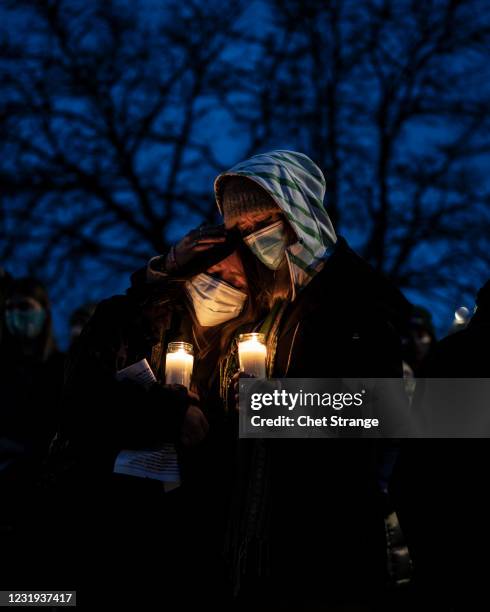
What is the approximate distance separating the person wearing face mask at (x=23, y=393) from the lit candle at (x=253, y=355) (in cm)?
131

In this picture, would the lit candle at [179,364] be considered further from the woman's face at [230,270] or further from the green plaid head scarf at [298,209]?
the green plaid head scarf at [298,209]

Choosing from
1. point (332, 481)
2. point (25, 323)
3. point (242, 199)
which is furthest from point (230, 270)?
point (25, 323)

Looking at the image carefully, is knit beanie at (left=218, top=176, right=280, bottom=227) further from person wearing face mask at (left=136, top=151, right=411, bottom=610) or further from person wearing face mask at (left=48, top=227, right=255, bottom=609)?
person wearing face mask at (left=48, top=227, right=255, bottom=609)

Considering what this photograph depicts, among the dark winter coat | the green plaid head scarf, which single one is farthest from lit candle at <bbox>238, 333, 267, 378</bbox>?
the green plaid head scarf

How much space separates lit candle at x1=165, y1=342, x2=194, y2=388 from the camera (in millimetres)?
2848

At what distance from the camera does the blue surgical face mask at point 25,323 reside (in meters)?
5.36

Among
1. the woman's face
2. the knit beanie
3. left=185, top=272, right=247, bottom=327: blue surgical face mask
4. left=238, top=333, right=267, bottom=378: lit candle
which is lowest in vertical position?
left=238, top=333, right=267, bottom=378: lit candle

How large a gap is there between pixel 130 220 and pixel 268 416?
1155 centimetres

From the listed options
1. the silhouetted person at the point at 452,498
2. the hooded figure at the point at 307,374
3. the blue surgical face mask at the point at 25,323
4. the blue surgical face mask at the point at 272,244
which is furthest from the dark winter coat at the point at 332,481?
the blue surgical face mask at the point at 25,323

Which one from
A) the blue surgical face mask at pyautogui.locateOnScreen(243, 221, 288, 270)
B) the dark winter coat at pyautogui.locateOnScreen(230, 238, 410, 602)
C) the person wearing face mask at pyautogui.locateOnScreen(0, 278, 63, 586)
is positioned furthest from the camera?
the person wearing face mask at pyautogui.locateOnScreen(0, 278, 63, 586)

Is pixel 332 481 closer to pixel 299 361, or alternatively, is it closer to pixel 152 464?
pixel 299 361

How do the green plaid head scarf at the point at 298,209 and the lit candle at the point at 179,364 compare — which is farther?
the green plaid head scarf at the point at 298,209

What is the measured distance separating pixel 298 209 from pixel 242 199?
9.7 inches

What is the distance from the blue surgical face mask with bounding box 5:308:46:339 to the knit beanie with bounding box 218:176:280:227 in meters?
2.58
